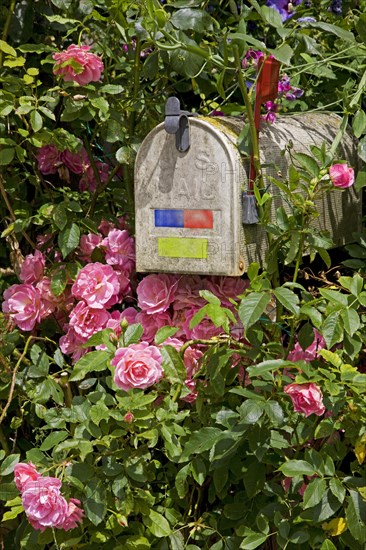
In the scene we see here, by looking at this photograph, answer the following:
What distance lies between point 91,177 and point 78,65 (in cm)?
41

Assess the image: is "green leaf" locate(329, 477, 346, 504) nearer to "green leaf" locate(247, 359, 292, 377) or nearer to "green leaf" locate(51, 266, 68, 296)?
"green leaf" locate(247, 359, 292, 377)

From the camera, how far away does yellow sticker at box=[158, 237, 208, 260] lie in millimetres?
2008

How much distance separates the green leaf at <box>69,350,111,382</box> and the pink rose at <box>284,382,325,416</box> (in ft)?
1.18

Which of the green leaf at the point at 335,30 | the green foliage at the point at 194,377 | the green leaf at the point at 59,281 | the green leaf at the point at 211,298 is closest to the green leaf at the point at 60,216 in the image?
the green foliage at the point at 194,377

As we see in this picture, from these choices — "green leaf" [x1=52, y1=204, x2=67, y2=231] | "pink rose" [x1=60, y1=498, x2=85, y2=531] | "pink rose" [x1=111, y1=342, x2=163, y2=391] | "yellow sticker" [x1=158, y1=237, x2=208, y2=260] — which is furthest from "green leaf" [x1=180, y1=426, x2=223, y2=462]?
"green leaf" [x1=52, y1=204, x2=67, y2=231]

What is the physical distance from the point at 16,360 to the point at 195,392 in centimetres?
48

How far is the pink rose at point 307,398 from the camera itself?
1.83m

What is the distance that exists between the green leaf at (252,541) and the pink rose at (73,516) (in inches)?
13.1

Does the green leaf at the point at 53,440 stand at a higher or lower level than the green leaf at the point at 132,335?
lower

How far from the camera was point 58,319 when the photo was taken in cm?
238

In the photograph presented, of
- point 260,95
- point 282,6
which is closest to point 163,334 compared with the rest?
point 260,95

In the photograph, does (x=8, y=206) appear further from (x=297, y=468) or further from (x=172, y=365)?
(x=297, y=468)

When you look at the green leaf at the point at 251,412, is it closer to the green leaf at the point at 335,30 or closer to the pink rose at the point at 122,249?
the pink rose at the point at 122,249

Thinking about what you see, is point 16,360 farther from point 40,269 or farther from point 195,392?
point 195,392
